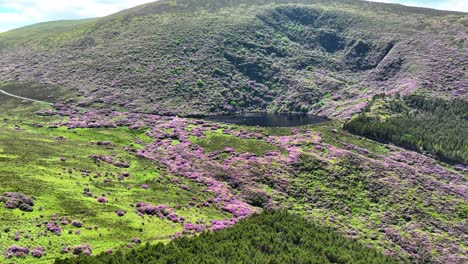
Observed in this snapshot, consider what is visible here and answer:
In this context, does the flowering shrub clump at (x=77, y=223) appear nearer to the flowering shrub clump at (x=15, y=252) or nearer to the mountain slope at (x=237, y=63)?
the flowering shrub clump at (x=15, y=252)

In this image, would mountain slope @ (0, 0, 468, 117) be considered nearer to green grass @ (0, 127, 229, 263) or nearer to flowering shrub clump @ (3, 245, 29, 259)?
green grass @ (0, 127, 229, 263)

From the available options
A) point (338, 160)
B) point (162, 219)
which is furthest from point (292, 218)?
point (338, 160)

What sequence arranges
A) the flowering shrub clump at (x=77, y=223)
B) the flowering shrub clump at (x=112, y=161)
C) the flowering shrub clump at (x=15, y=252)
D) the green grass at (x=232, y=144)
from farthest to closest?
the green grass at (x=232, y=144) → the flowering shrub clump at (x=112, y=161) → the flowering shrub clump at (x=77, y=223) → the flowering shrub clump at (x=15, y=252)

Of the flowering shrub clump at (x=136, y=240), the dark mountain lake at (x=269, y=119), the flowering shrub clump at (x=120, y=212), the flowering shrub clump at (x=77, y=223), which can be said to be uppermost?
the dark mountain lake at (x=269, y=119)

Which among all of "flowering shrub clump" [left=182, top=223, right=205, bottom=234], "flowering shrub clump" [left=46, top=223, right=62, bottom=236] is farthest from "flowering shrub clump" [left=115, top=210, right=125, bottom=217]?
"flowering shrub clump" [left=182, top=223, right=205, bottom=234]

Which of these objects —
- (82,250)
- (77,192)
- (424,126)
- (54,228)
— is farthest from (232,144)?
(424,126)

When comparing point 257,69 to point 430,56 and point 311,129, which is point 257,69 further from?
point 430,56

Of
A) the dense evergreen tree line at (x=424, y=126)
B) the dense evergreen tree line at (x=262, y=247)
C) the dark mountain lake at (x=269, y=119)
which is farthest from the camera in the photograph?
the dark mountain lake at (x=269, y=119)

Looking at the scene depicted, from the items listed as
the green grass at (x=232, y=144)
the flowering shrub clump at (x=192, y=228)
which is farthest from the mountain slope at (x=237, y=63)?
the flowering shrub clump at (x=192, y=228)
